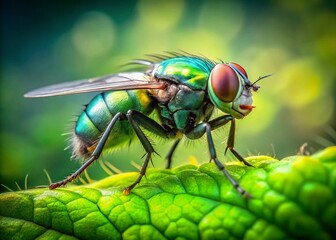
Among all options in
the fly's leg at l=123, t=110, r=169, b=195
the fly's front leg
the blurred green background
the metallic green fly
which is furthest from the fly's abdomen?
the blurred green background

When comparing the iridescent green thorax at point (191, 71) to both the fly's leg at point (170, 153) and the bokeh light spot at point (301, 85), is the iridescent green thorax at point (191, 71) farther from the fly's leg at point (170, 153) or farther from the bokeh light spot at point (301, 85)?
the bokeh light spot at point (301, 85)

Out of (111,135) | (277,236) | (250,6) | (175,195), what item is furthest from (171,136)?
(250,6)

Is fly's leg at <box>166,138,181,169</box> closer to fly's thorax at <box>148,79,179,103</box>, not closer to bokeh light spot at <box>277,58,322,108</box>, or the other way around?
fly's thorax at <box>148,79,179,103</box>

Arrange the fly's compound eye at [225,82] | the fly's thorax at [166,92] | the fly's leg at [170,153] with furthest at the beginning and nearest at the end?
the fly's leg at [170,153] → the fly's thorax at [166,92] → the fly's compound eye at [225,82]

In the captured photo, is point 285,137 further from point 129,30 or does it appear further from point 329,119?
point 129,30

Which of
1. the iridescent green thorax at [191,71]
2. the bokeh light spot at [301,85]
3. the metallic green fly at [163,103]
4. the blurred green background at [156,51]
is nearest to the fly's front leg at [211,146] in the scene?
the metallic green fly at [163,103]

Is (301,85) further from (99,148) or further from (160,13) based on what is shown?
(99,148)

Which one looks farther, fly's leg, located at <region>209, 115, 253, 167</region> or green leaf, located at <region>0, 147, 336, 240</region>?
fly's leg, located at <region>209, 115, 253, 167</region>
